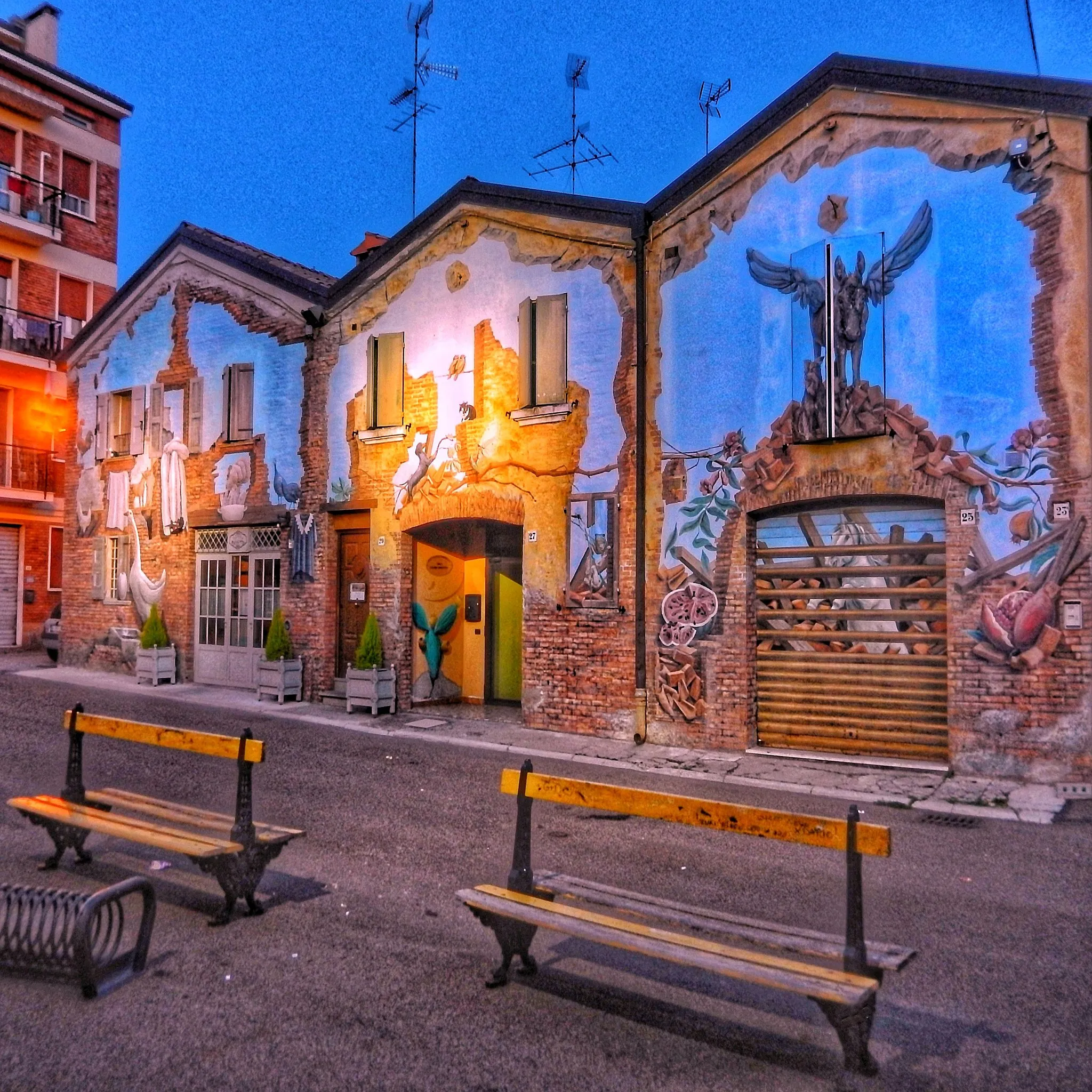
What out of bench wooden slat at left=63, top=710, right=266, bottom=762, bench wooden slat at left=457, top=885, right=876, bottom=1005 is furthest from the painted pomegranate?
bench wooden slat at left=63, top=710, right=266, bottom=762

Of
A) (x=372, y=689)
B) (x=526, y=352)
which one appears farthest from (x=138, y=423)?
(x=526, y=352)

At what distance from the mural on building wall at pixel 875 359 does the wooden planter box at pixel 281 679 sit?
6479 millimetres

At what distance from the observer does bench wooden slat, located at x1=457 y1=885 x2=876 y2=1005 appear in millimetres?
3502

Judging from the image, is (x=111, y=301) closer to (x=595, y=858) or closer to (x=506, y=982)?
(x=595, y=858)

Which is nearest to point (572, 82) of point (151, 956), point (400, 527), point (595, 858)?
point (400, 527)

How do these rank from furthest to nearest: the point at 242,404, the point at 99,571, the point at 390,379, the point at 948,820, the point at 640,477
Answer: the point at 99,571 → the point at 242,404 → the point at 390,379 → the point at 640,477 → the point at 948,820

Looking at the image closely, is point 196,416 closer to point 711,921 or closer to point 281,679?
point 281,679

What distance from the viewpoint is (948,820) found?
8.00 m

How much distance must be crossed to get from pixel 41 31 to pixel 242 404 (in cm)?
1824

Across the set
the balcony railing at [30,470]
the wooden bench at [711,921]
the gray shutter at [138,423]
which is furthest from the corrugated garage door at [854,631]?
the balcony railing at [30,470]

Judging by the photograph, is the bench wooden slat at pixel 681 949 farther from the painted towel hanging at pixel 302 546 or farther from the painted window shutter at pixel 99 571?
the painted window shutter at pixel 99 571

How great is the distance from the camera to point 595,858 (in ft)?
21.5

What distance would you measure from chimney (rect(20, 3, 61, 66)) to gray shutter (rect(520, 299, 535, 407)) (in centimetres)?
2143

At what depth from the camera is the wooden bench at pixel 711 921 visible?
3607 mm
